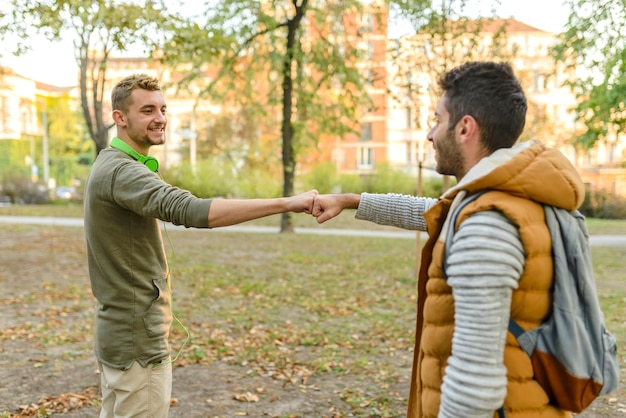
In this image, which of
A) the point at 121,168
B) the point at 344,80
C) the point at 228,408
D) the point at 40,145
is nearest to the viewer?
the point at 121,168

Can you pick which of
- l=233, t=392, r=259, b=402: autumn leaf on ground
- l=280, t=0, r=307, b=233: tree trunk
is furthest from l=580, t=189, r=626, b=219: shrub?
l=233, t=392, r=259, b=402: autumn leaf on ground

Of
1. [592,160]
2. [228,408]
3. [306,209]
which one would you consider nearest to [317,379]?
[228,408]

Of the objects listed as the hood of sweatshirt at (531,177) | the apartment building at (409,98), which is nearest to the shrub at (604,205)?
the apartment building at (409,98)

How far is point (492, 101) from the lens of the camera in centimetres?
188

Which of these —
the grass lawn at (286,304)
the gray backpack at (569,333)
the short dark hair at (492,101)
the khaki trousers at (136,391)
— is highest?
the short dark hair at (492,101)

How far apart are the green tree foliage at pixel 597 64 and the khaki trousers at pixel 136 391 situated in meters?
11.0

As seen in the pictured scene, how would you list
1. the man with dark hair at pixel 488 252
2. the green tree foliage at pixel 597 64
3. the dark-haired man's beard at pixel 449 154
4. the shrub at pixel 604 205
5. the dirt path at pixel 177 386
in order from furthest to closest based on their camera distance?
the shrub at pixel 604 205 < the green tree foliage at pixel 597 64 < the dirt path at pixel 177 386 < the dark-haired man's beard at pixel 449 154 < the man with dark hair at pixel 488 252

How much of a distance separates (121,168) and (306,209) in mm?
915

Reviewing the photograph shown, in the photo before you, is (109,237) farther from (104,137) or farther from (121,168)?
(104,137)

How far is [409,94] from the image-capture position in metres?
15.3

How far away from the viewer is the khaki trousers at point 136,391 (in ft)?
9.70

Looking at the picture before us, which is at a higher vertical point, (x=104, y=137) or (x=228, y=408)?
(x=104, y=137)

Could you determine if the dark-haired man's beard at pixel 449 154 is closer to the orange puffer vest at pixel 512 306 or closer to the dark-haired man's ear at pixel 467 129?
the dark-haired man's ear at pixel 467 129

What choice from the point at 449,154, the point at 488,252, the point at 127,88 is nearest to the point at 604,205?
the point at 127,88
